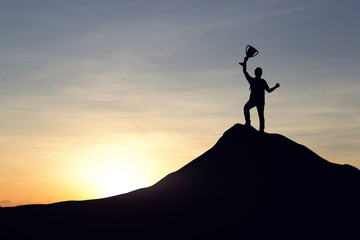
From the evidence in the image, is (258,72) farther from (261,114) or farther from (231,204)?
(231,204)

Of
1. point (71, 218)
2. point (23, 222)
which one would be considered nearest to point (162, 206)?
point (71, 218)

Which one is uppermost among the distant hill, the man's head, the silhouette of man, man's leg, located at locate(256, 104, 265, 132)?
the man's head

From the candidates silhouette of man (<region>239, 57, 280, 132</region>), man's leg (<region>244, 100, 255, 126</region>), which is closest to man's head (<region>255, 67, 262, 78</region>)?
silhouette of man (<region>239, 57, 280, 132</region>)

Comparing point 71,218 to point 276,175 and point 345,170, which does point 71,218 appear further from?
point 345,170

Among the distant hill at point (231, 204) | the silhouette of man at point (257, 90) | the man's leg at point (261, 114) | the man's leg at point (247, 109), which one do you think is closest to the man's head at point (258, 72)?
the silhouette of man at point (257, 90)

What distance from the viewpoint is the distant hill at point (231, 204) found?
73.6 ft

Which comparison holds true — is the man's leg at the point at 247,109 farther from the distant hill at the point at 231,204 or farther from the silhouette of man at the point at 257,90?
the distant hill at the point at 231,204

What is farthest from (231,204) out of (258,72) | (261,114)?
(258,72)

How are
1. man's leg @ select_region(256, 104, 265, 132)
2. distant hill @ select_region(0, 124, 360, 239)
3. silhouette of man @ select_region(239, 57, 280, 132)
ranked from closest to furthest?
distant hill @ select_region(0, 124, 360, 239) < silhouette of man @ select_region(239, 57, 280, 132) < man's leg @ select_region(256, 104, 265, 132)

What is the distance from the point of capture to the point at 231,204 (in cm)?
2361

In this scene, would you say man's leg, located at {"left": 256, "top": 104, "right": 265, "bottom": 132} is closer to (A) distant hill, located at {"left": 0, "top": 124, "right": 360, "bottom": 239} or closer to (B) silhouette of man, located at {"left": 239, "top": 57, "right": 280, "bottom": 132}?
(B) silhouette of man, located at {"left": 239, "top": 57, "right": 280, "bottom": 132}

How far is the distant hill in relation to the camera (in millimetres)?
22422

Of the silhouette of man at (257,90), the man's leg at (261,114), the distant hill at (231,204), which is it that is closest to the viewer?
the distant hill at (231,204)

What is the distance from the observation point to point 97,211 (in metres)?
24.6
